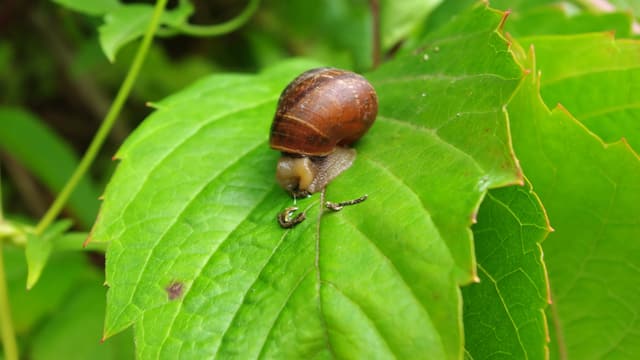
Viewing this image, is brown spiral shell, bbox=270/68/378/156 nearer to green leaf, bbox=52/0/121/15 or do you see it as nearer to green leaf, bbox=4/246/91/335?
green leaf, bbox=52/0/121/15

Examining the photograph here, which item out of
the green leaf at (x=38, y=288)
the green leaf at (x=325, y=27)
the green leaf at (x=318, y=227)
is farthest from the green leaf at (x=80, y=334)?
the green leaf at (x=325, y=27)

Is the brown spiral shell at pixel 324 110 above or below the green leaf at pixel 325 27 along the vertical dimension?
above

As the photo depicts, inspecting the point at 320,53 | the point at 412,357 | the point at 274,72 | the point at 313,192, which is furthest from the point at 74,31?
the point at 412,357

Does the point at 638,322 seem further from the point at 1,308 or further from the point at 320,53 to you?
the point at 320,53

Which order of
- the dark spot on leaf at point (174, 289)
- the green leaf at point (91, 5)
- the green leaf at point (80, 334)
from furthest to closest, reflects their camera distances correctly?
1. the green leaf at point (80, 334)
2. the green leaf at point (91, 5)
3. the dark spot on leaf at point (174, 289)

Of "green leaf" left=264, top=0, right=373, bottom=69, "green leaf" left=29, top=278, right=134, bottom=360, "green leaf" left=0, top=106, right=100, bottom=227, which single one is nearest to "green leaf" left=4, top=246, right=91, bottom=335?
"green leaf" left=29, top=278, right=134, bottom=360

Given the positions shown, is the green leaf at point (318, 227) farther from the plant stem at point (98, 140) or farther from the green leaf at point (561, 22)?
the green leaf at point (561, 22)
